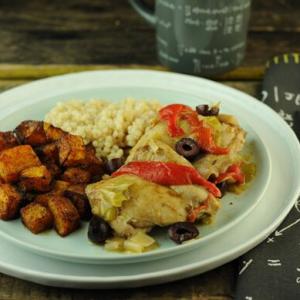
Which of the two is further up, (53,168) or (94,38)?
(53,168)

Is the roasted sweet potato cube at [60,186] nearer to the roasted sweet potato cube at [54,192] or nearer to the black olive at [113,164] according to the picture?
the roasted sweet potato cube at [54,192]

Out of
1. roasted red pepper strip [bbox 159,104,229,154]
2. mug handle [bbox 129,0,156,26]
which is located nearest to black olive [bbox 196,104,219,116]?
roasted red pepper strip [bbox 159,104,229,154]

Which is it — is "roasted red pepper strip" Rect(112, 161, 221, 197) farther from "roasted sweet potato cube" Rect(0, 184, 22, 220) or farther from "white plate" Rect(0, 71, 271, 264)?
"roasted sweet potato cube" Rect(0, 184, 22, 220)

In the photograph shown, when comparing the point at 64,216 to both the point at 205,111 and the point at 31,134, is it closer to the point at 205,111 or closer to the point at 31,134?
the point at 31,134

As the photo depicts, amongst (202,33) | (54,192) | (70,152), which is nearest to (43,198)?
(54,192)

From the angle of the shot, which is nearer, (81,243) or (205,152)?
(81,243)

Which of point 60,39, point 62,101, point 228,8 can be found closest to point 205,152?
point 62,101

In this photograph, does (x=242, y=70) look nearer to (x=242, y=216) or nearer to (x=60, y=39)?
(x=60, y=39)
